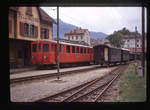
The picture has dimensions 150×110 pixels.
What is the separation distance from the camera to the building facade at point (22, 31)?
1692cm

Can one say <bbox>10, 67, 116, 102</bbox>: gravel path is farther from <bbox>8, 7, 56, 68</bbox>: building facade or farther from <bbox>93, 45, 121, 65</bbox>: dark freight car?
<bbox>93, 45, 121, 65</bbox>: dark freight car

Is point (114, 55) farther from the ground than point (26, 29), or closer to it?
closer to it

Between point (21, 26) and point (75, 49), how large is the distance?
636 cm

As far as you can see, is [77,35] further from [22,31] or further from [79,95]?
[79,95]

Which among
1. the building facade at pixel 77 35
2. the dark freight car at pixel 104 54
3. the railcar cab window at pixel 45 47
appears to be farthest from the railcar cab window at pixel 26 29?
the dark freight car at pixel 104 54

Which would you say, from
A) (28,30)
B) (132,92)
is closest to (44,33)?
(28,30)

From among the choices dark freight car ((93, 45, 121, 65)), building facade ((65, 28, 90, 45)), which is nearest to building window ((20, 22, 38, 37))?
building facade ((65, 28, 90, 45))

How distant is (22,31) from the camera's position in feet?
58.0

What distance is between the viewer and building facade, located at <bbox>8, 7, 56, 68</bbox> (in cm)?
1692

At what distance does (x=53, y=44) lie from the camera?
52.6ft

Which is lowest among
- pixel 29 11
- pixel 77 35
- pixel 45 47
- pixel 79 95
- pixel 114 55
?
pixel 79 95

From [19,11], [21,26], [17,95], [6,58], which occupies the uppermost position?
[19,11]
